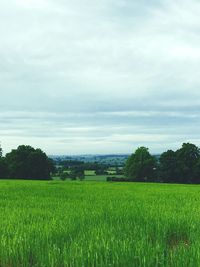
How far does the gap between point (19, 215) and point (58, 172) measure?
94082 millimetres

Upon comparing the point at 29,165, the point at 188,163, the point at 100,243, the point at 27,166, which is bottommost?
the point at 100,243

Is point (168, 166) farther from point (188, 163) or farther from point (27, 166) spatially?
point (27, 166)

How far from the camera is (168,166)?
96625mm

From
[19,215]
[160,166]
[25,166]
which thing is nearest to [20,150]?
[25,166]

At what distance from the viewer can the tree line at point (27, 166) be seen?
9856cm

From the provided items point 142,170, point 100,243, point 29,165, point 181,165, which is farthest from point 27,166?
point 100,243

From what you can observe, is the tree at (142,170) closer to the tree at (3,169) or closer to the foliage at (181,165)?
the foliage at (181,165)

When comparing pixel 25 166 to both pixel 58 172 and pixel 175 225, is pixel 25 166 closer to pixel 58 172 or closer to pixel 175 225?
pixel 58 172

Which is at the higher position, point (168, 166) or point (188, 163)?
point (188, 163)

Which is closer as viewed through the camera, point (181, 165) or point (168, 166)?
point (181, 165)

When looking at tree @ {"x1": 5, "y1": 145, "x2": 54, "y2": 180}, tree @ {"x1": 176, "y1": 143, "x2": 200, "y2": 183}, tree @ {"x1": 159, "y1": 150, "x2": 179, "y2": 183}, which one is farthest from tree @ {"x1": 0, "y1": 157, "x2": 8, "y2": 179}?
tree @ {"x1": 176, "y1": 143, "x2": 200, "y2": 183}

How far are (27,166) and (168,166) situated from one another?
98.4 ft

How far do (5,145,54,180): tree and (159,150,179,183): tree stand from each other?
2406cm

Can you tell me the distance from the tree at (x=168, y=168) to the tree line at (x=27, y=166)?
78.4 ft
